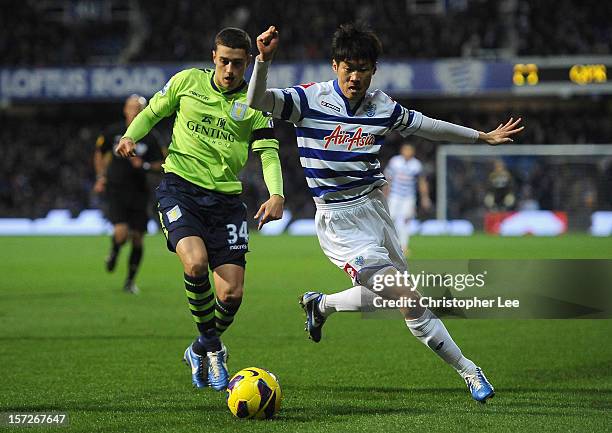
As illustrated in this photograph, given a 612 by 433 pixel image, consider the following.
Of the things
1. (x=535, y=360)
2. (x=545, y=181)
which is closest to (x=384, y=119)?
(x=535, y=360)

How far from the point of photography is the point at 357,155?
6.19 meters

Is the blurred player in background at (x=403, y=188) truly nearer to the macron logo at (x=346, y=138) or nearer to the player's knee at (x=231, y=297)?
the player's knee at (x=231, y=297)

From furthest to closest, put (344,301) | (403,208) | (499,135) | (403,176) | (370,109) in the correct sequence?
1. (403,176)
2. (403,208)
3. (344,301)
4. (499,135)
5. (370,109)

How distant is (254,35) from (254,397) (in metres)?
28.5

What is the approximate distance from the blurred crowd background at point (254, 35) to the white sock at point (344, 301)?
23436 mm

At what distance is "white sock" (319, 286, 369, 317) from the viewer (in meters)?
6.53

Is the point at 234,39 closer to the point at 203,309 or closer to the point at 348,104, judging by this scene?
the point at 348,104

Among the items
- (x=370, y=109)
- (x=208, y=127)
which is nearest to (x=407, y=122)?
(x=370, y=109)

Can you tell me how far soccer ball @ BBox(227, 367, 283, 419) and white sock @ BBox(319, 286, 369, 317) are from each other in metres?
1.00

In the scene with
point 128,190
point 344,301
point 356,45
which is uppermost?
point 356,45

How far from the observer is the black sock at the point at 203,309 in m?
6.61

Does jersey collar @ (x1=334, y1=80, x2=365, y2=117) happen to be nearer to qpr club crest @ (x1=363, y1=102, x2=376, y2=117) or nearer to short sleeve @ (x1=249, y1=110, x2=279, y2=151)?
qpr club crest @ (x1=363, y1=102, x2=376, y2=117)

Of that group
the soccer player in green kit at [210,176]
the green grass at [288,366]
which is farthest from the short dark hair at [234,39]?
the green grass at [288,366]

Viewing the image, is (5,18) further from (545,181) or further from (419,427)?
(419,427)
